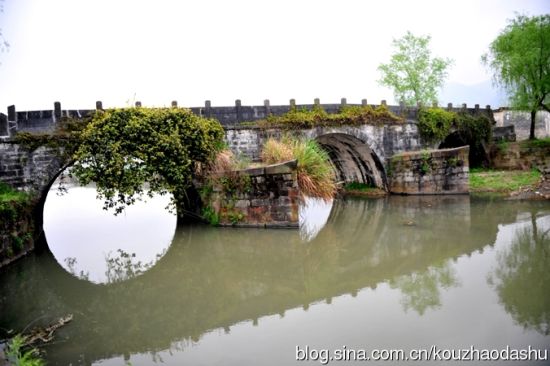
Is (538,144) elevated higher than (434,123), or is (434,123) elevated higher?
(434,123)

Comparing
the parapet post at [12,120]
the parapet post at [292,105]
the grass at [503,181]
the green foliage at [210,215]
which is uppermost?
the parapet post at [292,105]

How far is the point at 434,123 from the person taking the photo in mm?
19828

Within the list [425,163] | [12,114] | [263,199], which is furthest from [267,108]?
[12,114]

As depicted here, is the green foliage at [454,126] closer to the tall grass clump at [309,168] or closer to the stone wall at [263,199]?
the tall grass clump at [309,168]

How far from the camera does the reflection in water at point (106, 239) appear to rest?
867 cm

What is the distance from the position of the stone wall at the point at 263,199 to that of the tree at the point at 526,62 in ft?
50.8

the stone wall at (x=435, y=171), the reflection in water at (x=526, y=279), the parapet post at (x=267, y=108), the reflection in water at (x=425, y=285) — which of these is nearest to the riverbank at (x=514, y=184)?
the stone wall at (x=435, y=171)

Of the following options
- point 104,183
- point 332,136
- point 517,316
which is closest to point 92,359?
point 517,316

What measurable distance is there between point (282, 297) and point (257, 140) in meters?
9.75

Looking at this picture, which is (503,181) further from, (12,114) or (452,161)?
(12,114)

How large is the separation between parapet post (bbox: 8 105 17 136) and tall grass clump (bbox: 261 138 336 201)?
7437 millimetres

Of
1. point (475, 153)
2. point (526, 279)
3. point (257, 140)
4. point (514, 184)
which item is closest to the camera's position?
point (526, 279)

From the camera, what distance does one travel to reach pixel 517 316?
5195mm

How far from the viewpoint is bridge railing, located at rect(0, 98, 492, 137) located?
38.9ft
